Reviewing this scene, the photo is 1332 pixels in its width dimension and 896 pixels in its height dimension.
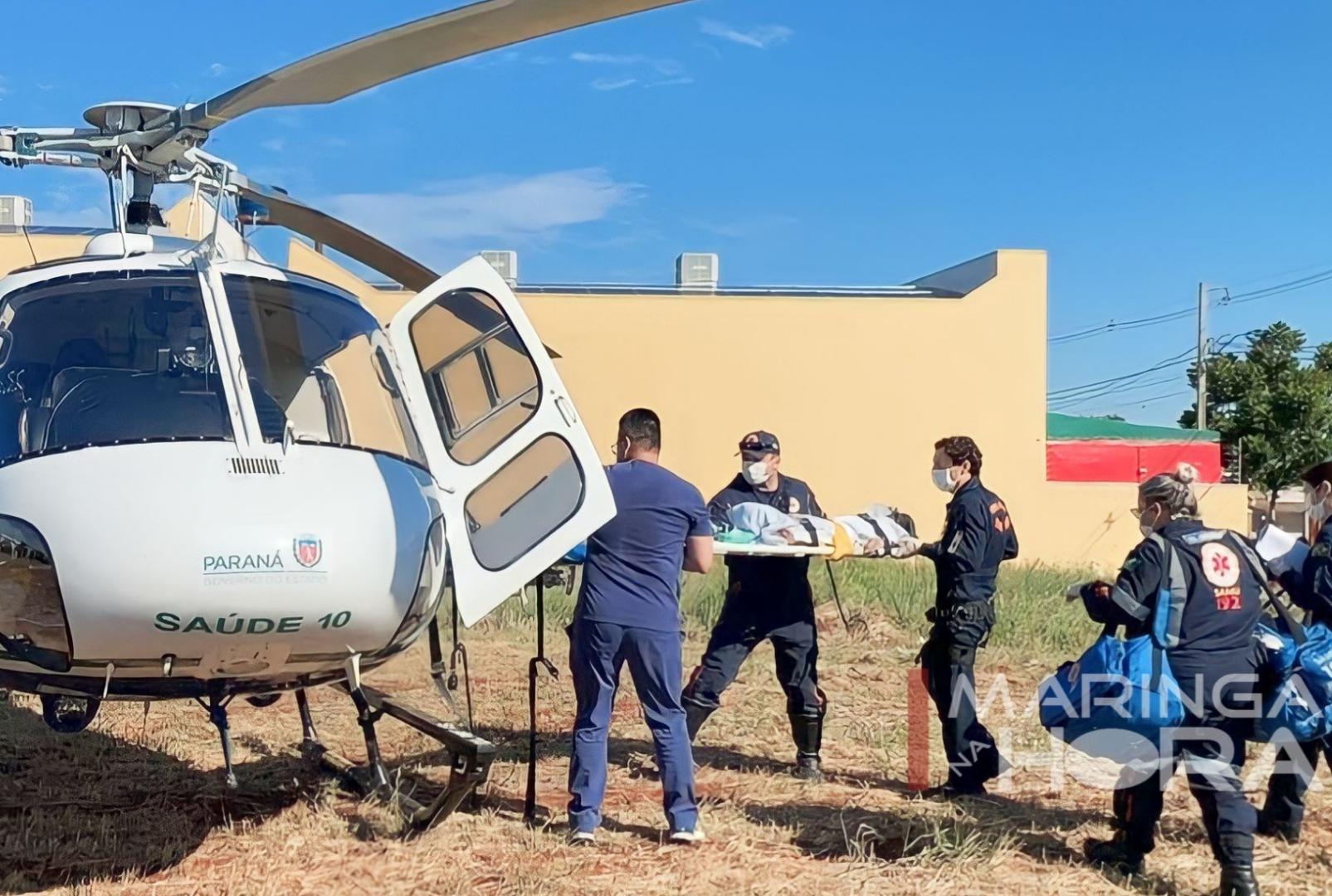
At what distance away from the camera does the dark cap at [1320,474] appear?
609cm

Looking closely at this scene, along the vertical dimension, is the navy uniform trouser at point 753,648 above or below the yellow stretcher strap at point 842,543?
below

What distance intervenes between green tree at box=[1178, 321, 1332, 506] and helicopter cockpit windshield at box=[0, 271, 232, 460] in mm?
29041

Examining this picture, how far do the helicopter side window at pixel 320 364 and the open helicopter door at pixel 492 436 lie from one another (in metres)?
0.12

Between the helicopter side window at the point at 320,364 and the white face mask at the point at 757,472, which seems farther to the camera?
the white face mask at the point at 757,472

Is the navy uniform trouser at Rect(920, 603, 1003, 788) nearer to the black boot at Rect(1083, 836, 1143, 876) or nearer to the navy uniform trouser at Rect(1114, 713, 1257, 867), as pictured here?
the black boot at Rect(1083, 836, 1143, 876)

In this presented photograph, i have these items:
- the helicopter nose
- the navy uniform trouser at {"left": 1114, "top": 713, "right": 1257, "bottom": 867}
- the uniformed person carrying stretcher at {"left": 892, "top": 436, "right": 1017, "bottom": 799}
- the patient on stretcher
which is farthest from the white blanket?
the helicopter nose

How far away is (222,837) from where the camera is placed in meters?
5.71

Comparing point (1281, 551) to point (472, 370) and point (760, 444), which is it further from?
point (472, 370)

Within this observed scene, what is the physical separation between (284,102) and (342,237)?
162cm

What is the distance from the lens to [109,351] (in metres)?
5.25

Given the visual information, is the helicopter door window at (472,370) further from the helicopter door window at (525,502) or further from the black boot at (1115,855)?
the black boot at (1115,855)

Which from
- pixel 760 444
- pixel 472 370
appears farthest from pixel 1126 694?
pixel 472 370

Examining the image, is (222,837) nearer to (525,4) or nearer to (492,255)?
(525,4)

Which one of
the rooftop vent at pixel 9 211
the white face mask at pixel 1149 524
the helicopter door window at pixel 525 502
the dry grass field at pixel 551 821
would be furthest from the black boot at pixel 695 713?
the rooftop vent at pixel 9 211
